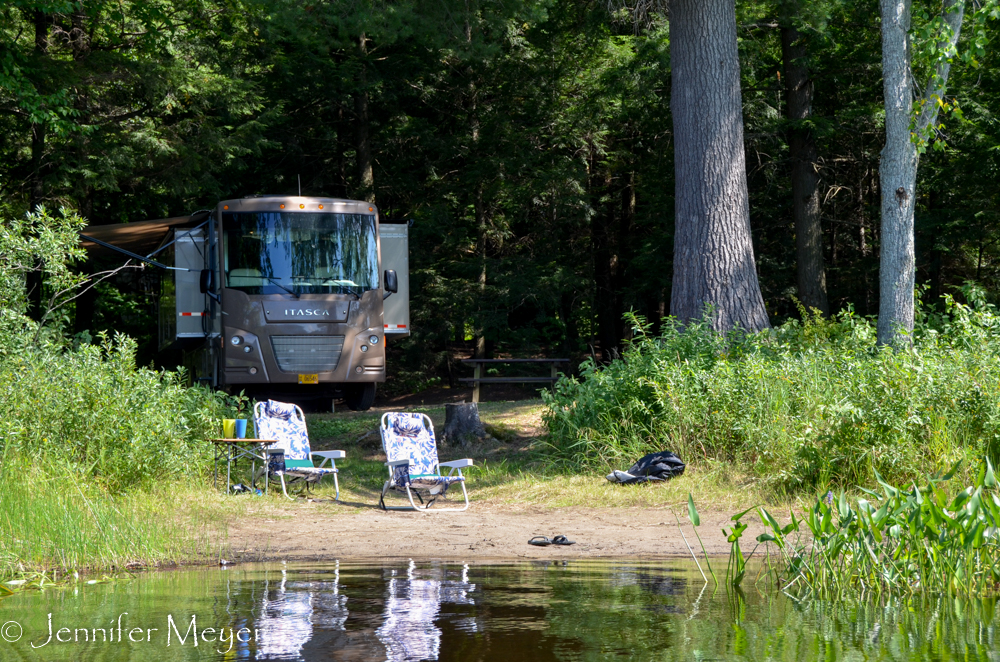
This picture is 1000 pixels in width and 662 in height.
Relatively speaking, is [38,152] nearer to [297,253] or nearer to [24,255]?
[297,253]

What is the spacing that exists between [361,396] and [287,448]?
5369 millimetres

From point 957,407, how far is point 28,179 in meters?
14.8

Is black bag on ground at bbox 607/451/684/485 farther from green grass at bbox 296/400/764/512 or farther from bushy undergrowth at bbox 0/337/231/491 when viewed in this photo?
bushy undergrowth at bbox 0/337/231/491

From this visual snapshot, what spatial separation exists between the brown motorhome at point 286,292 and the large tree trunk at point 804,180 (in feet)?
22.9

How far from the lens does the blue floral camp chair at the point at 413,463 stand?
810 centimetres

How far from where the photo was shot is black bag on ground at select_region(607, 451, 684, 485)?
7.86m

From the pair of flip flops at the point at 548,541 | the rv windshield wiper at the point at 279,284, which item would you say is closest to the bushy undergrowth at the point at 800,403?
the pair of flip flops at the point at 548,541

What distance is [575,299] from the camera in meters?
20.8

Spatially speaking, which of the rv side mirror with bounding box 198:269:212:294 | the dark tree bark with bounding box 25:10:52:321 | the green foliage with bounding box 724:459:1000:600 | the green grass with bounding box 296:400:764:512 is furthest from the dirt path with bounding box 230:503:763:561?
the dark tree bark with bounding box 25:10:52:321

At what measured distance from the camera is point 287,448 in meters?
8.70

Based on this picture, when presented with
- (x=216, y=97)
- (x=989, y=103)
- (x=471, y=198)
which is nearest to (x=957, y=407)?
(x=989, y=103)

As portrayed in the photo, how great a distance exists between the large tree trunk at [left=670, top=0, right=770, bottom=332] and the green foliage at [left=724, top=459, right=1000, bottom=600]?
607cm

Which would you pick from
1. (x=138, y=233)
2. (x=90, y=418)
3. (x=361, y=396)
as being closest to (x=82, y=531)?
(x=90, y=418)

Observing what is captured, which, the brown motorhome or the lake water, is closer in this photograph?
the lake water
